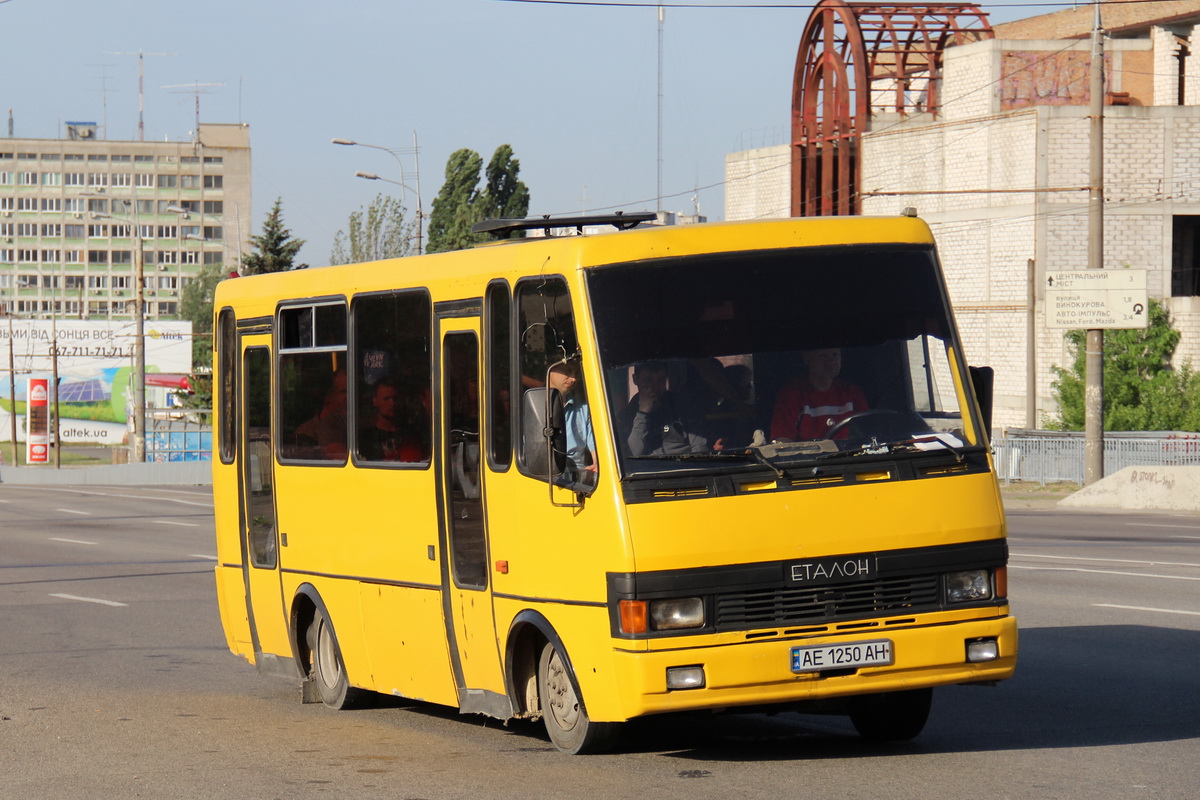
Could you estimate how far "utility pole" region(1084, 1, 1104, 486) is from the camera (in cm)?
3381

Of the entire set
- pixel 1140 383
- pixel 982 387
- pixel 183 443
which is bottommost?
pixel 183 443

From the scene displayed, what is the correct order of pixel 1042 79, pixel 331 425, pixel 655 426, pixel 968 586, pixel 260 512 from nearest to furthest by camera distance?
pixel 655 426
pixel 968 586
pixel 331 425
pixel 260 512
pixel 1042 79

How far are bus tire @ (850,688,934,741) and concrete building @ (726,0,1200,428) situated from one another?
42103mm

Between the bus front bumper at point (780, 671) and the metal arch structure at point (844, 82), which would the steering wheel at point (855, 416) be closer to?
the bus front bumper at point (780, 671)

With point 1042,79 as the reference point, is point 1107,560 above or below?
below

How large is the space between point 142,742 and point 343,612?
135cm

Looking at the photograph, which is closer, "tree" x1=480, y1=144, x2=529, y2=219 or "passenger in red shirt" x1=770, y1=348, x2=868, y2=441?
"passenger in red shirt" x1=770, y1=348, x2=868, y2=441

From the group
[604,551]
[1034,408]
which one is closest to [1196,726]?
[604,551]

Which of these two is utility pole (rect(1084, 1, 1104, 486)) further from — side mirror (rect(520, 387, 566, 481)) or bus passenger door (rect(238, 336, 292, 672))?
side mirror (rect(520, 387, 566, 481))

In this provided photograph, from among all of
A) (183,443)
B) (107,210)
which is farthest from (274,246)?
(107,210)

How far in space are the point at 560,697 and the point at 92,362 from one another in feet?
336

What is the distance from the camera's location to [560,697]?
809 cm

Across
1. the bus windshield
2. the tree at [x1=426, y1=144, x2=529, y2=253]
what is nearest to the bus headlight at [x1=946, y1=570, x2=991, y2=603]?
the bus windshield

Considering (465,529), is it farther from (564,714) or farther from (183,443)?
(183,443)
